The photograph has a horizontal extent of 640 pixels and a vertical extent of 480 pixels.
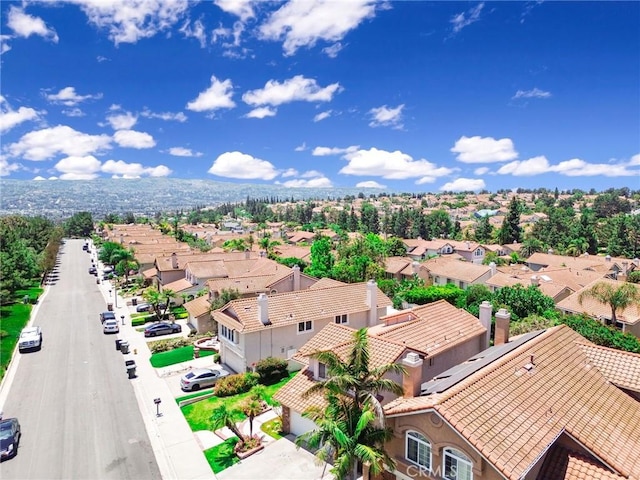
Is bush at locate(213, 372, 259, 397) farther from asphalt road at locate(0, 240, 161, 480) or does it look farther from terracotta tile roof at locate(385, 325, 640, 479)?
terracotta tile roof at locate(385, 325, 640, 479)

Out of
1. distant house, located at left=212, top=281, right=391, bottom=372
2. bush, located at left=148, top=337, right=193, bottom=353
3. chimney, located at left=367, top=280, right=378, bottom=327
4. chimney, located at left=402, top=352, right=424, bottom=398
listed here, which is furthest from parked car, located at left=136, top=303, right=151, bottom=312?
chimney, located at left=402, top=352, right=424, bottom=398

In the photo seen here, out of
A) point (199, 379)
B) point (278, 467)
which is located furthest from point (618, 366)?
point (199, 379)

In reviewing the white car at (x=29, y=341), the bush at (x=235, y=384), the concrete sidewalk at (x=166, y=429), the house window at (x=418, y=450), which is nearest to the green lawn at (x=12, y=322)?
the white car at (x=29, y=341)

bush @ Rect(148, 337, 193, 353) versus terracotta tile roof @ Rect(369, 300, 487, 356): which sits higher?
terracotta tile roof @ Rect(369, 300, 487, 356)

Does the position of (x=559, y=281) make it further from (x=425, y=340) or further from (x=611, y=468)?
(x=611, y=468)

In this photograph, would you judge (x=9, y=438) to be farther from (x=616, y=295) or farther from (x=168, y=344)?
(x=616, y=295)

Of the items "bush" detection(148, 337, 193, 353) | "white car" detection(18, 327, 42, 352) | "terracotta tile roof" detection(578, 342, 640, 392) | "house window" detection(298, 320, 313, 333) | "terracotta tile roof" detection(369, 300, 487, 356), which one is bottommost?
"bush" detection(148, 337, 193, 353)

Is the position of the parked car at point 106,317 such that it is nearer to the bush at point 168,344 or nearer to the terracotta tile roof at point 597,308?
the bush at point 168,344
